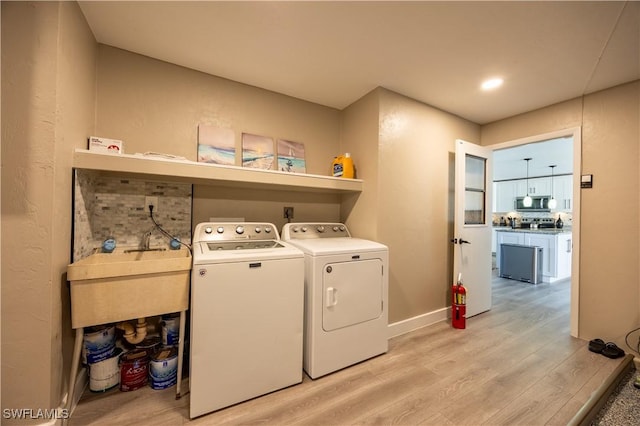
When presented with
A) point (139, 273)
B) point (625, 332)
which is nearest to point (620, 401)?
point (625, 332)

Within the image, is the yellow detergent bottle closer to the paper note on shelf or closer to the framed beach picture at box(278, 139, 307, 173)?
the framed beach picture at box(278, 139, 307, 173)

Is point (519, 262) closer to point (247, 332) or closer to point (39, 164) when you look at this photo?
point (247, 332)

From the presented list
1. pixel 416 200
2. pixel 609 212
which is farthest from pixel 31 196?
pixel 609 212

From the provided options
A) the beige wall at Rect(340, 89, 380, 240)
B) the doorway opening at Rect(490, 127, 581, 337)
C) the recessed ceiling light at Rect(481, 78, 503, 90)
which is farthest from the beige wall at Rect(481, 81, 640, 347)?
the beige wall at Rect(340, 89, 380, 240)

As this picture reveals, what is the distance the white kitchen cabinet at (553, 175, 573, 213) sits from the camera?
5.30 metres

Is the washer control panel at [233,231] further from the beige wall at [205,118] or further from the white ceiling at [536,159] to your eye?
the white ceiling at [536,159]

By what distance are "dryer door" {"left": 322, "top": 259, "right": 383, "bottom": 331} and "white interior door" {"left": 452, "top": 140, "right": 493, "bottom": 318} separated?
1.23m

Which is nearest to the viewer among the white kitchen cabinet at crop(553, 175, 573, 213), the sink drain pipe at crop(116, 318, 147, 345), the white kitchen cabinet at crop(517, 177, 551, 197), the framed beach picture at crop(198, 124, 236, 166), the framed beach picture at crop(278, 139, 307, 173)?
the sink drain pipe at crop(116, 318, 147, 345)

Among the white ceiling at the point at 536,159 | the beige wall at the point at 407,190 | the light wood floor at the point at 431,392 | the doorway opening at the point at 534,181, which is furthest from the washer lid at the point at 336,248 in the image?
the white ceiling at the point at 536,159

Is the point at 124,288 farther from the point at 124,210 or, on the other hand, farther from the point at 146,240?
the point at 124,210

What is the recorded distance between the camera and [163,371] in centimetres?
163

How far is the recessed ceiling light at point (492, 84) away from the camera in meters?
2.16

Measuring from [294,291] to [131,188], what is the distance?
1.43 metres

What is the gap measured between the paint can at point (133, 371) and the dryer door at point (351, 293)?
1.23m
